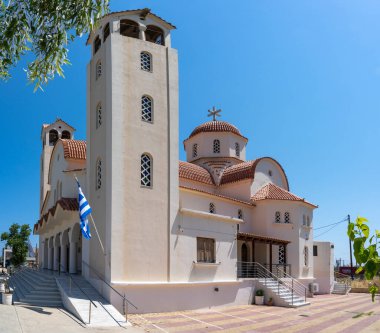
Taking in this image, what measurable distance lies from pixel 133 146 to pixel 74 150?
6128mm

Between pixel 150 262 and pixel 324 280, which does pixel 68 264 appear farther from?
pixel 324 280

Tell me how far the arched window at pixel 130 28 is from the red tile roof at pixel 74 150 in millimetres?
6681

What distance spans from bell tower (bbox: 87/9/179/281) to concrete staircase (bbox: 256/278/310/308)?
6.92 metres

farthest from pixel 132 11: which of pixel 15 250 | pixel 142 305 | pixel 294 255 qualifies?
pixel 15 250

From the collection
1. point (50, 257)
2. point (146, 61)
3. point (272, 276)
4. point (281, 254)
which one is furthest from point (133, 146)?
point (281, 254)

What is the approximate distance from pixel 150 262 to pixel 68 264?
733 centimetres

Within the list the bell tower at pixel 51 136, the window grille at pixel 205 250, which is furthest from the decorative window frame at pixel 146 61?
the bell tower at pixel 51 136

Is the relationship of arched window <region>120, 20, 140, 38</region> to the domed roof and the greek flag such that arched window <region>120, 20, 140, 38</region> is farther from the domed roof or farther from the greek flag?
the domed roof

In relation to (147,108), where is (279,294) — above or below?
below

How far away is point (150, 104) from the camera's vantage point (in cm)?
1986

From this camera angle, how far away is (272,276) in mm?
25812

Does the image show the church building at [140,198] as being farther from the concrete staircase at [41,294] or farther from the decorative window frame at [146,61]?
the concrete staircase at [41,294]

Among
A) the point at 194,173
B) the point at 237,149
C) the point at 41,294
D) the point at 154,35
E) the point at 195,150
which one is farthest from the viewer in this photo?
the point at 195,150

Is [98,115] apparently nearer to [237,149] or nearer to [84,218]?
[84,218]
